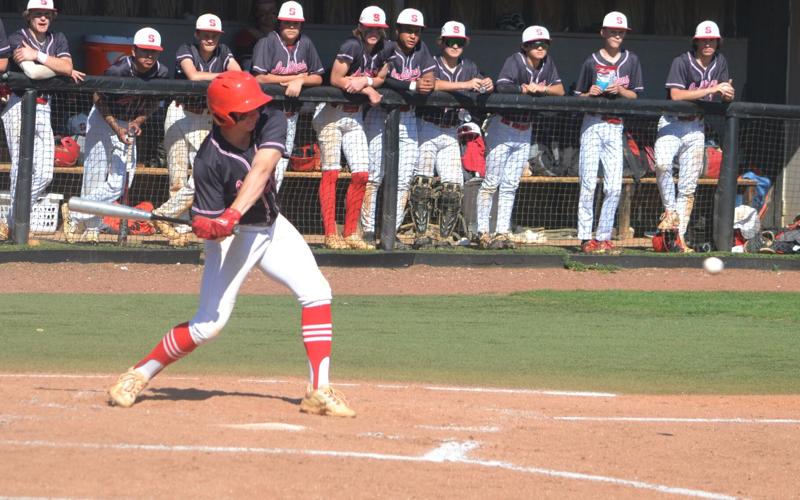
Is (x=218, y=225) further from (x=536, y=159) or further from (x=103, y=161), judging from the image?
(x=536, y=159)

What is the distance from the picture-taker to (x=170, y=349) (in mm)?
6305

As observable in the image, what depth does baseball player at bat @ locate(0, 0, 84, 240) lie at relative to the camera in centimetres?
1166

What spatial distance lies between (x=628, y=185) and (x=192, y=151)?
17.1 feet

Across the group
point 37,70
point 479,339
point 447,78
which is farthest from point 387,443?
point 447,78

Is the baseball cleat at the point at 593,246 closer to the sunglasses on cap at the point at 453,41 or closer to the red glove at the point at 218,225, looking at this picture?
the sunglasses on cap at the point at 453,41

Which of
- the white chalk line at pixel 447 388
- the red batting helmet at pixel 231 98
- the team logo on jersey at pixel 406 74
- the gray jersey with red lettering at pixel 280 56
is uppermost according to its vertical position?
the gray jersey with red lettering at pixel 280 56

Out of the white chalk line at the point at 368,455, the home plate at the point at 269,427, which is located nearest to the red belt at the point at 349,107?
the home plate at the point at 269,427

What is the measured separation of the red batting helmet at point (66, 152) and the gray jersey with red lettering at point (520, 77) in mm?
4527

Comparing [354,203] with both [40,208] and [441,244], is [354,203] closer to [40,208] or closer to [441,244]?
[441,244]

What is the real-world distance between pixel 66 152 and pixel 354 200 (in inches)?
123

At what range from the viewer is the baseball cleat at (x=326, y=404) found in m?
6.29

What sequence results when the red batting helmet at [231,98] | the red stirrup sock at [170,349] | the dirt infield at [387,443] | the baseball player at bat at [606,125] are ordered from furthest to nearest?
the baseball player at bat at [606,125] < the red stirrup sock at [170,349] < the red batting helmet at [231,98] < the dirt infield at [387,443]

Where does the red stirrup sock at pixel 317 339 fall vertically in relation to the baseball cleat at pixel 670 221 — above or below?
below

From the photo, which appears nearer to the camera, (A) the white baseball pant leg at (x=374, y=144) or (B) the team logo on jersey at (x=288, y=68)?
(B) the team logo on jersey at (x=288, y=68)
